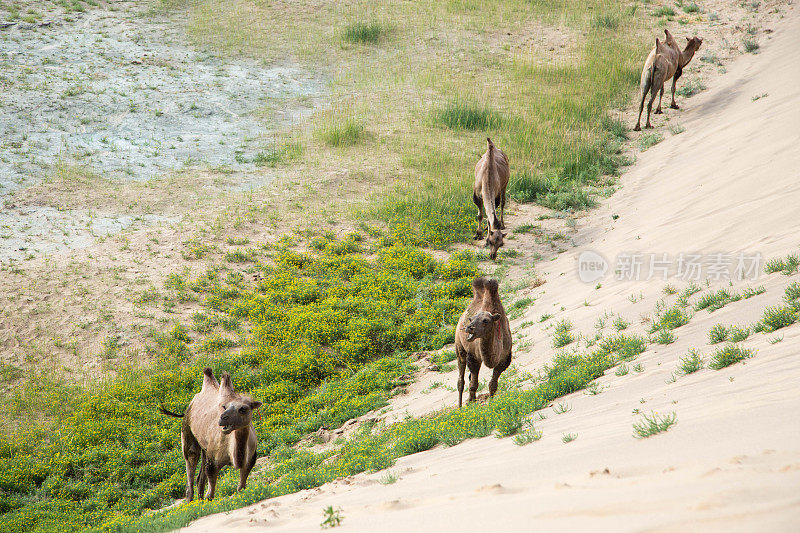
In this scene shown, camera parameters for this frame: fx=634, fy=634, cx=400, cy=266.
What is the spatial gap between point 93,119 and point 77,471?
1340 centimetres

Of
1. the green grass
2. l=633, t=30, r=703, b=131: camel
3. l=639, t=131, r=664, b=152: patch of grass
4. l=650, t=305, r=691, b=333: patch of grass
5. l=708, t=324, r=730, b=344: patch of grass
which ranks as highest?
l=633, t=30, r=703, b=131: camel

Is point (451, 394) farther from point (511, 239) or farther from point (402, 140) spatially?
point (402, 140)

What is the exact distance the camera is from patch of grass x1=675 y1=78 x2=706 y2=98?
72.8ft

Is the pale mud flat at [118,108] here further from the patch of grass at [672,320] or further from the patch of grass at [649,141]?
the patch of grass at [672,320]

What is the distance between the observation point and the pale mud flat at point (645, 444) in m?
3.31

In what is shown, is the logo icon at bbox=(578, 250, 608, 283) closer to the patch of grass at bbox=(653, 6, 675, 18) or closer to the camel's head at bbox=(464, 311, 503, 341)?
the camel's head at bbox=(464, 311, 503, 341)

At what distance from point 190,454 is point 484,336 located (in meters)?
4.15

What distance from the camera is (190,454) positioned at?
834cm

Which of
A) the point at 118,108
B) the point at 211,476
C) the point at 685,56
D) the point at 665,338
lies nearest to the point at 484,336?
the point at 665,338

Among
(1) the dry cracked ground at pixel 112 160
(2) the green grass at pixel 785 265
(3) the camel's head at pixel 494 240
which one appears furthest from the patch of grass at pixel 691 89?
(2) the green grass at pixel 785 265

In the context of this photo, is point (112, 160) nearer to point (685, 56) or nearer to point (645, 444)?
point (645, 444)

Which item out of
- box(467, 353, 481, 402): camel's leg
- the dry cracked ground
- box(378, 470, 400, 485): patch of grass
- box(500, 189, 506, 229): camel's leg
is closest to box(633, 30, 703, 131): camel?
box(500, 189, 506, 229): camel's leg

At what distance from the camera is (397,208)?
16.8 meters

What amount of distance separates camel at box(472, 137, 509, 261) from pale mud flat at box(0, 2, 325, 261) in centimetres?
605
